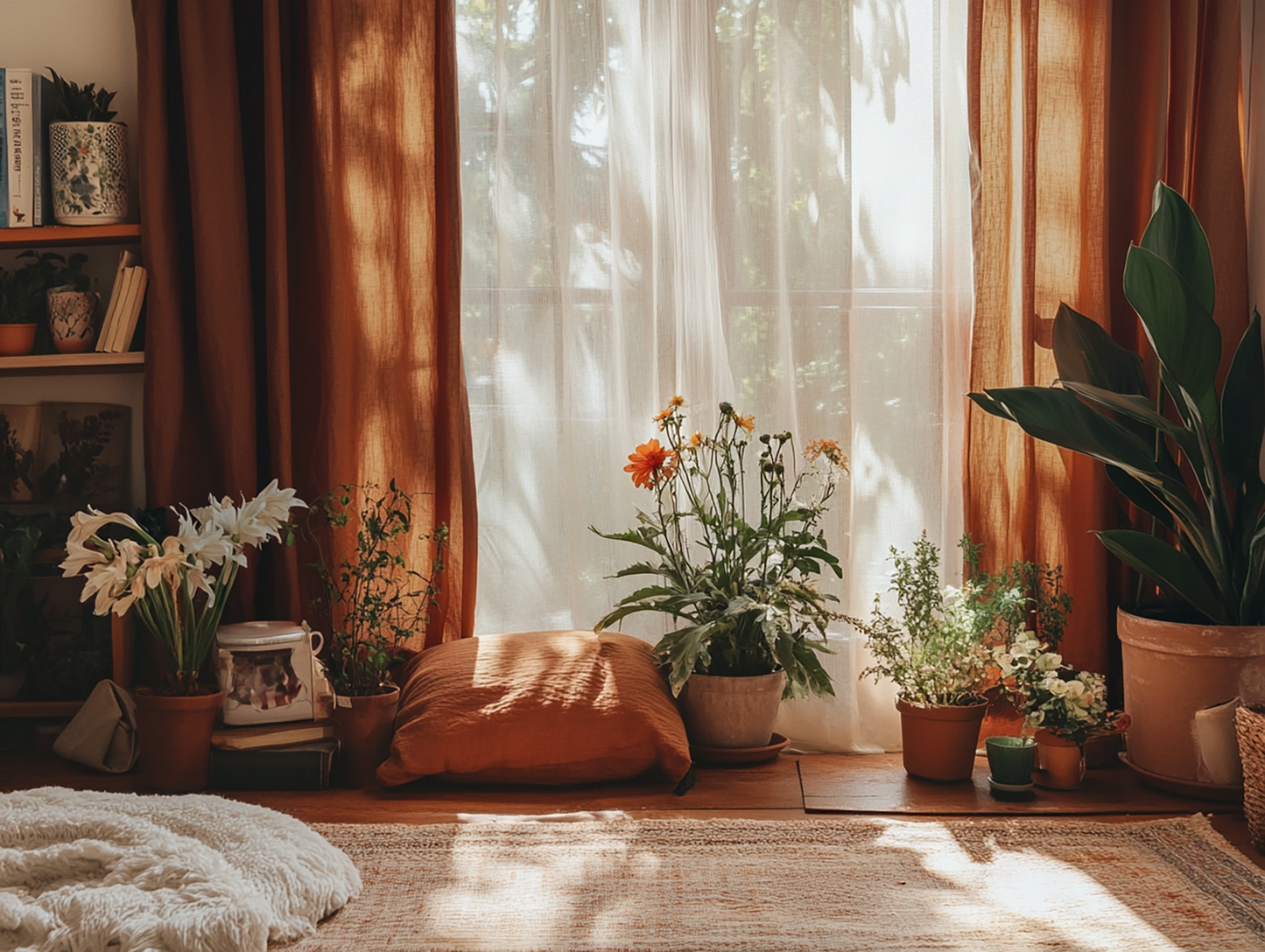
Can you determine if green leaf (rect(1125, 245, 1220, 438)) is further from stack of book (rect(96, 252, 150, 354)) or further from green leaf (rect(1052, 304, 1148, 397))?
stack of book (rect(96, 252, 150, 354))

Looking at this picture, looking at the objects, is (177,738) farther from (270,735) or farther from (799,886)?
(799,886)

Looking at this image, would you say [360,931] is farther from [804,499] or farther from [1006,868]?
[804,499]

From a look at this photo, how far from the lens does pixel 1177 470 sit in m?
2.39

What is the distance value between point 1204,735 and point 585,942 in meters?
1.31

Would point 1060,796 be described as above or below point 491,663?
below

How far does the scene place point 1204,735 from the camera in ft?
7.18

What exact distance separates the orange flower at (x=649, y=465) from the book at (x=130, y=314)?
3.95 ft

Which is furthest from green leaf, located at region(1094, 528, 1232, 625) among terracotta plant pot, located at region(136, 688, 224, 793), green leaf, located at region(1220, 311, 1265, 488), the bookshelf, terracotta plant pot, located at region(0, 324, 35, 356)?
terracotta plant pot, located at region(0, 324, 35, 356)

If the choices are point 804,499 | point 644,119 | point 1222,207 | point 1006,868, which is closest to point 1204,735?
point 1006,868

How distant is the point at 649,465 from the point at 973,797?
3.08ft

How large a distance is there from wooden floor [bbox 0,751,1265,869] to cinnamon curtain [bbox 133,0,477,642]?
0.48 meters

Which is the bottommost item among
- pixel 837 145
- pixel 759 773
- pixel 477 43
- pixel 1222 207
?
pixel 759 773

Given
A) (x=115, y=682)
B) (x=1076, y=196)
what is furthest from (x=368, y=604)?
(x=1076, y=196)

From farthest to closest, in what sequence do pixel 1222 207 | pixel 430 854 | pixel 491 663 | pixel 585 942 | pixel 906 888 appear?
pixel 1222 207 → pixel 491 663 → pixel 430 854 → pixel 906 888 → pixel 585 942
